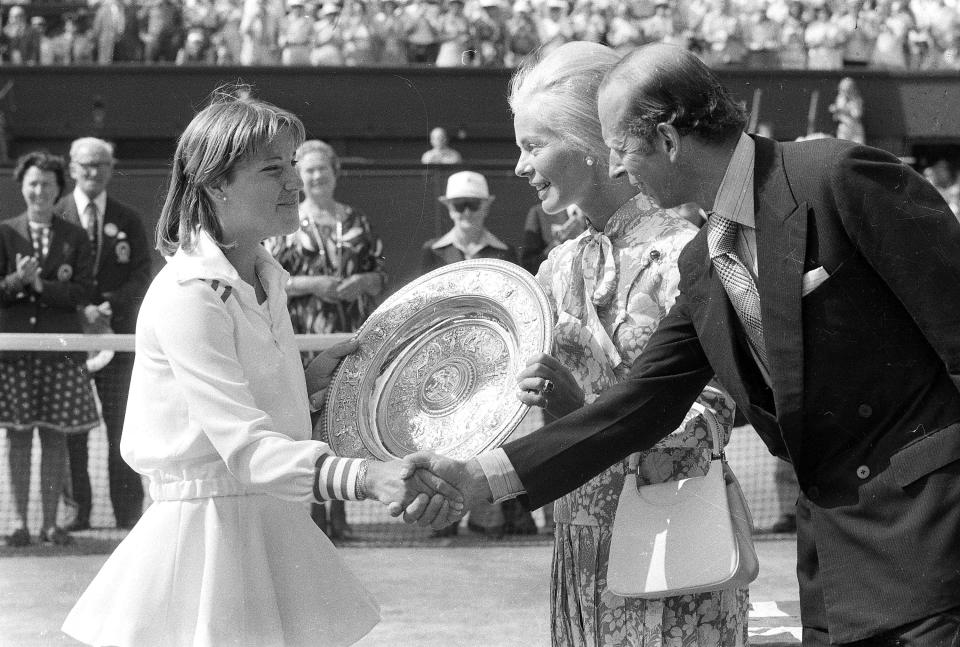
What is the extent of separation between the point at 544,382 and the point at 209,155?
848 mm

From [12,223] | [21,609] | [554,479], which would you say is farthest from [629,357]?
[12,223]

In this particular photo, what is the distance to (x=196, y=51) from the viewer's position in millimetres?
15172

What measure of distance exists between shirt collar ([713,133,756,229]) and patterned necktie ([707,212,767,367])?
2 centimetres

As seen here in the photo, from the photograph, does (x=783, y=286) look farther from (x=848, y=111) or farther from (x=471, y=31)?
(x=471, y=31)

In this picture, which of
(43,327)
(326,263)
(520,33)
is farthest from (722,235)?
(520,33)

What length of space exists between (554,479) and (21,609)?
3.42 metres

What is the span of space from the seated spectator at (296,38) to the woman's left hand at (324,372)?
11467mm

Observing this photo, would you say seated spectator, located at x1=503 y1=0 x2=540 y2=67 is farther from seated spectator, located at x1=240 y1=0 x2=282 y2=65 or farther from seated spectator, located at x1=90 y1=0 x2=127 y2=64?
seated spectator, located at x1=90 y1=0 x2=127 y2=64

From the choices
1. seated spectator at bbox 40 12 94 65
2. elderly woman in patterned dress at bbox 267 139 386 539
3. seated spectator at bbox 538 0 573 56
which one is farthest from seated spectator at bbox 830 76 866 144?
elderly woman in patterned dress at bbox 267 139 386 539

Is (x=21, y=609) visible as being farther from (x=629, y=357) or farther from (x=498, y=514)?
(x=629, y=357)

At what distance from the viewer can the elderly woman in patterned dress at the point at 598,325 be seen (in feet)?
9.28

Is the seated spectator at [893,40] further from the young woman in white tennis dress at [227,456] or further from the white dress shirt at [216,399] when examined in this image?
the white dress shirt at [216,399]

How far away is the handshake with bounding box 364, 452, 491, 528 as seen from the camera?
104 inches

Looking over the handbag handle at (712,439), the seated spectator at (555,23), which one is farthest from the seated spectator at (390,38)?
the handbag handle at (712,439)
